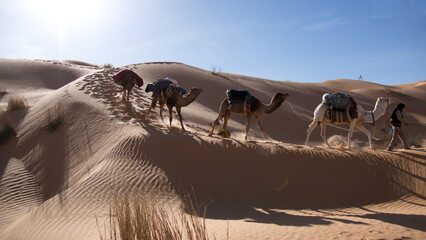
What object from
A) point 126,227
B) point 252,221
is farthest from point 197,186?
point 126,227

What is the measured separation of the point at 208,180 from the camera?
1088 centimetres

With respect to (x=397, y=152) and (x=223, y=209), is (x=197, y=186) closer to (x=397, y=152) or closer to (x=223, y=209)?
(x=223, y=209)

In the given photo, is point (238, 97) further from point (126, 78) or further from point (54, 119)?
point (54, 119)

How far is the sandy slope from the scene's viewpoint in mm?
7731

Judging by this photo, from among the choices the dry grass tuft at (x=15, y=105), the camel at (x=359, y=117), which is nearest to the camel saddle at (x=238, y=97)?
the camel at (x=359, y=117)

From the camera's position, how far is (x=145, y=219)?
14.2 ft

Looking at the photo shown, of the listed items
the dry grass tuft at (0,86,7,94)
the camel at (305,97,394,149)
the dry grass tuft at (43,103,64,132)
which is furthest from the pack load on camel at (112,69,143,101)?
the dry grass tuft at (0,86,7,94)

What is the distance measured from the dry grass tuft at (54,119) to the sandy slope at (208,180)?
23cm

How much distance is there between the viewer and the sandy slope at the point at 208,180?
773cm

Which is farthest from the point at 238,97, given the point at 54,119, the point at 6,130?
the point at 6,130

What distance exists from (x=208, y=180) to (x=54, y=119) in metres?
8.86

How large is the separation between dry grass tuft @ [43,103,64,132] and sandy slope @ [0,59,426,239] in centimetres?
23

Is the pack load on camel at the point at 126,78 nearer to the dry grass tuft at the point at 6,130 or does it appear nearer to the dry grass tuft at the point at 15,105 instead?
the dry grass tuft at the point at 6,130

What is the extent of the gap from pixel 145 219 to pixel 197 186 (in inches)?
245
